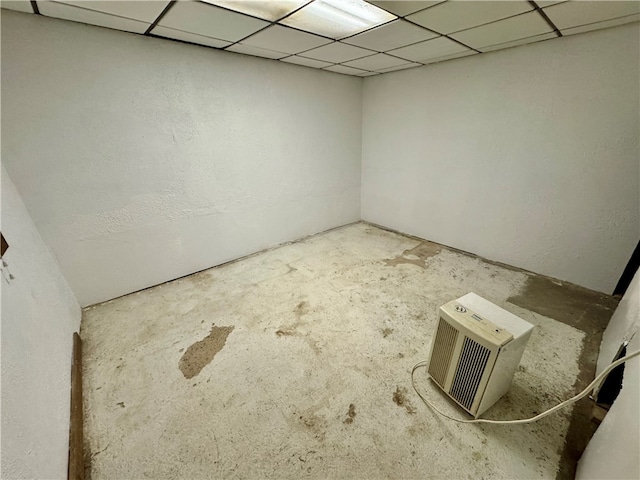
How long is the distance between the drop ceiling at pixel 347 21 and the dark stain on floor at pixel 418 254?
7.53 feet

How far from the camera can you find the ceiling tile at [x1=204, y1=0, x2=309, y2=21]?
1.75 meters

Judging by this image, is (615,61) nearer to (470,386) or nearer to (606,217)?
(606,217)

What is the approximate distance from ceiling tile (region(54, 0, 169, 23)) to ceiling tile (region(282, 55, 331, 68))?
1.52m

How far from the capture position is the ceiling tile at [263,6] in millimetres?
1746

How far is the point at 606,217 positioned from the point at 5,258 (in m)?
4.48

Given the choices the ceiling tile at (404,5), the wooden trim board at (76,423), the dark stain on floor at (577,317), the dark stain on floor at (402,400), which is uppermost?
the ceiling tile at (404,5)

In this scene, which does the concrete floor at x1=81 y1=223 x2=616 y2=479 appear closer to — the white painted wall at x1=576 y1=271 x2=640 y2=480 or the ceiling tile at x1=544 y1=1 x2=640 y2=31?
the white painted wall at x1=576 y1=271 x2=640 y2=480

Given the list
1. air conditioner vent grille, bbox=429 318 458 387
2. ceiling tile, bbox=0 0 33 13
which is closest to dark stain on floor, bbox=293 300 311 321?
air conditioner vent grille, bbox=429 318 458 387

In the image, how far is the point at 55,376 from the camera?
1517mm

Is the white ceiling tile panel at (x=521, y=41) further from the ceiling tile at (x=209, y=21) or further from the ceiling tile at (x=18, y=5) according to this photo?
the ceiling tile at (x=18, y=5)

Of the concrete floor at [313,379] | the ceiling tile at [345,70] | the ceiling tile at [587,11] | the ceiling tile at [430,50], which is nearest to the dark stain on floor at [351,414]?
the concrete floor at [313,379]

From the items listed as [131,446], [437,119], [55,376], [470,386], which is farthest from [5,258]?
[437,119]

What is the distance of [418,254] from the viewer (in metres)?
3.65

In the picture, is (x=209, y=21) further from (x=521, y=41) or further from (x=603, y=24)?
(x=603, y=24)
